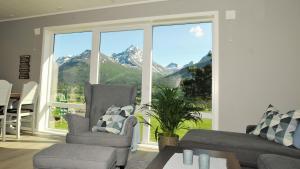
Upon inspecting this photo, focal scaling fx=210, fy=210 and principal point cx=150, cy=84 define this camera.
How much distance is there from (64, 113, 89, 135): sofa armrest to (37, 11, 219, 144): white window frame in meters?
1.29

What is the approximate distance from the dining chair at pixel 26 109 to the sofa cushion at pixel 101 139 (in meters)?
2.12

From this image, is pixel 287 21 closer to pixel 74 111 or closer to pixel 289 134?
pixel 289 134

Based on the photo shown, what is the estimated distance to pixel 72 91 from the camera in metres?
4.48

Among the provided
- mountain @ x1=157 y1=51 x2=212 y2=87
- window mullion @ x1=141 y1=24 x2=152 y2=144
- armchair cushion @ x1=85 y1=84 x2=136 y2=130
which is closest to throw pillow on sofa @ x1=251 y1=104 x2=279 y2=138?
mountain @ x1=157 y1=51 x2=212 y2=87

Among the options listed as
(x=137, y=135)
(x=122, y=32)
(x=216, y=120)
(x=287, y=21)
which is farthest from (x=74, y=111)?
(x=287, y=21)

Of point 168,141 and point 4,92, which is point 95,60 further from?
point 168,141

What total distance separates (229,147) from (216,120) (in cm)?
113

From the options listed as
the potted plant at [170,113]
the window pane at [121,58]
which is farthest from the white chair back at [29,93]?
the potted plant at [170,113]

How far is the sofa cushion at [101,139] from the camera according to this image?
239cm

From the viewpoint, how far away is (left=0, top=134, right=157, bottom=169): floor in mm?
2703

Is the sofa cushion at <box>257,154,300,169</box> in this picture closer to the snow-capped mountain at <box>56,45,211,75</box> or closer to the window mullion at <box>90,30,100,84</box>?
the snow-capped mountain at <box>56,45,211,75</box>

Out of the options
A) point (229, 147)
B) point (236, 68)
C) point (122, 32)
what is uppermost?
point (122, 32)

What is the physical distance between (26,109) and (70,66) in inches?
50.2

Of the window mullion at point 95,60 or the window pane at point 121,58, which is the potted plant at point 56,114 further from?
the window pane at point 121,58
